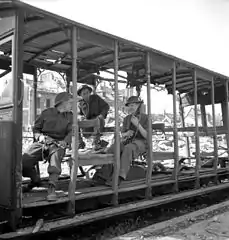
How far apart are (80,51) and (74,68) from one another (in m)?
1.33

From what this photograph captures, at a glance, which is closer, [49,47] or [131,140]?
[49,47]

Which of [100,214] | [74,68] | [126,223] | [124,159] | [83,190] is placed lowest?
[126,223]

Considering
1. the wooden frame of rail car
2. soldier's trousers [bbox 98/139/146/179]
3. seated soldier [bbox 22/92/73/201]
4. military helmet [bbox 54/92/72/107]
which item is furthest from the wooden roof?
soldier's trousers [bbox 98/139/146/179]

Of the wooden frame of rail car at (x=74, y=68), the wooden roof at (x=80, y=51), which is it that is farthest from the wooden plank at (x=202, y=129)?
the wooden roof at (x=80, y=51)

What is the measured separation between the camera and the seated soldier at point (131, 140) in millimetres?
4793

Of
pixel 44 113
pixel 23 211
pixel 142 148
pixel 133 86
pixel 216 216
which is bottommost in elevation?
pixel 216 216

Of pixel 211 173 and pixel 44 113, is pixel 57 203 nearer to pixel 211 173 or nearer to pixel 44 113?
pixel 44 113

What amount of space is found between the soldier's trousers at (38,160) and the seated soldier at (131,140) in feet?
3.10

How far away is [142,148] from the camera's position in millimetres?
5184

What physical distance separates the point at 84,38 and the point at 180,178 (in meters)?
3.13

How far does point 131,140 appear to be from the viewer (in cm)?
527

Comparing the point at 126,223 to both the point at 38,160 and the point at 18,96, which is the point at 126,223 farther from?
the point at 18,96

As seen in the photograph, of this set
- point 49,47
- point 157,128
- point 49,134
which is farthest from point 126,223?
point 49,47

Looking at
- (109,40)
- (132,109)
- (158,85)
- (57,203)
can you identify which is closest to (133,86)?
(158,85)
